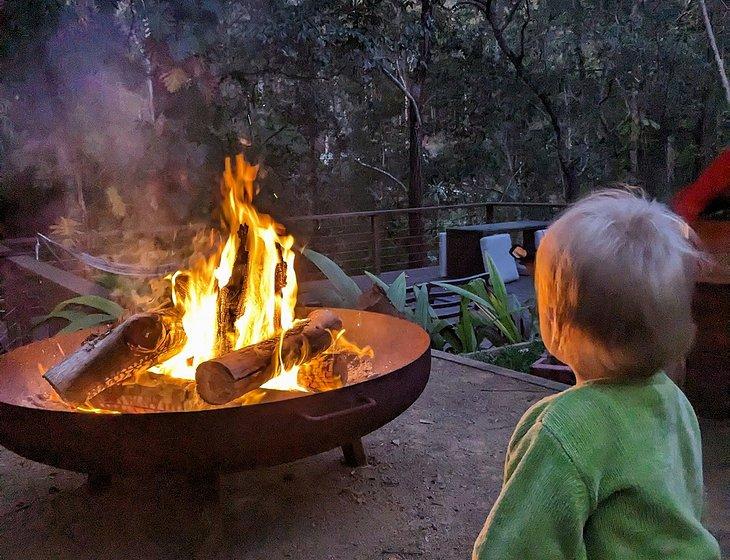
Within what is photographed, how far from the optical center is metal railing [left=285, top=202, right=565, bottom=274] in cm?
955

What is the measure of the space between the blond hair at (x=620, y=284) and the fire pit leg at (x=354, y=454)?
1512 mm

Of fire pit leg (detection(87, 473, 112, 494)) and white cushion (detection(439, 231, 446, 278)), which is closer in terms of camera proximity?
fire pit leg (detection(87, 473, 112, 494))

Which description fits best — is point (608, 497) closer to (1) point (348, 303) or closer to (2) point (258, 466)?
(2) point (258, 466)

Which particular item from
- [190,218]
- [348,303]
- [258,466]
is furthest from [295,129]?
[258,466]

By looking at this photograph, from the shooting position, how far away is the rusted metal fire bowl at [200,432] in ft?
5.65

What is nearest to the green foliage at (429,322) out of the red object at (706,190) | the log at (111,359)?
the red object at (706,190)

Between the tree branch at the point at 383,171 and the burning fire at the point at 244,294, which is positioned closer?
the burning fire at the point at 244,294

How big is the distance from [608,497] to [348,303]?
127 inches

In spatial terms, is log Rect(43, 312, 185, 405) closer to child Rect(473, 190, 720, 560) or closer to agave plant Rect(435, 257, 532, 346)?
child Rect(473, 190, 720, 560)

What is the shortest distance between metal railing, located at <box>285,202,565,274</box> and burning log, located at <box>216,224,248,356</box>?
5733mm

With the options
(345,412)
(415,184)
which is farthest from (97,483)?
(415,184)

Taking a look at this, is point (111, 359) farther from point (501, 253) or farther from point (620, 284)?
point (501, 253)

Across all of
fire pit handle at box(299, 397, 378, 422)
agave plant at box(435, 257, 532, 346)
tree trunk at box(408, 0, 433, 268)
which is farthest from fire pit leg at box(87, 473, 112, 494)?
tree trunk at box(408, 0, 433, 268)

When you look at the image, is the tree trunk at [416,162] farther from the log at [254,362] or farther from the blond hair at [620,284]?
the blond hair at [620,284]
